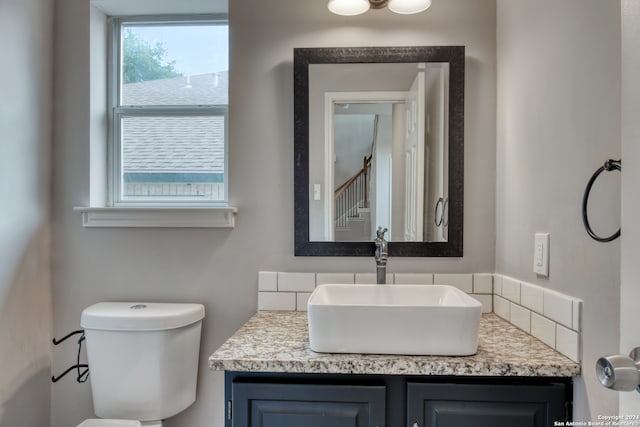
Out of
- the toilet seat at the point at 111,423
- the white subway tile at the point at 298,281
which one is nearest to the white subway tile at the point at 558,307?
the white subway tile at the point at 298,281

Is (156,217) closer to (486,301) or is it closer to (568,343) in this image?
(486,301)

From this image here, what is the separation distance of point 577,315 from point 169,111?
166 cm

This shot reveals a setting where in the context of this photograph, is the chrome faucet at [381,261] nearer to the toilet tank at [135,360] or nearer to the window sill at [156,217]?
the window sill at [156,217]

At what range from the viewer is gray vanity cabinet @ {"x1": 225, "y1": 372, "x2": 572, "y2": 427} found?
3.11ft

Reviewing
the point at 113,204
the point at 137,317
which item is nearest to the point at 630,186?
the point at 137,317

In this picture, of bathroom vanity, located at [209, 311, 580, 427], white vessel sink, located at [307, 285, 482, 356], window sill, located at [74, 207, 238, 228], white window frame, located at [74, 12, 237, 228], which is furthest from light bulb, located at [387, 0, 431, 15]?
bathroom vanity, located at [209, 311, 580, 427]

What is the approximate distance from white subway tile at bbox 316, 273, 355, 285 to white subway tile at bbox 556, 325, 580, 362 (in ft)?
2.31

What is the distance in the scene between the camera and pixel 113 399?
137cm

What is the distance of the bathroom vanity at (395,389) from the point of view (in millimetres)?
947

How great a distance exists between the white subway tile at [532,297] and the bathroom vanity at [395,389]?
6.2 inches

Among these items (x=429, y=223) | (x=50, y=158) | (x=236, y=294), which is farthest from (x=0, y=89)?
(x=429, y=223)

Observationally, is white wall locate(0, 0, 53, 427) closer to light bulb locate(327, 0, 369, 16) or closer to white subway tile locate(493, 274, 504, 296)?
light bulb locate(327, 0, 369, 16)

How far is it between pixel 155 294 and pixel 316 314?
88 centimetres

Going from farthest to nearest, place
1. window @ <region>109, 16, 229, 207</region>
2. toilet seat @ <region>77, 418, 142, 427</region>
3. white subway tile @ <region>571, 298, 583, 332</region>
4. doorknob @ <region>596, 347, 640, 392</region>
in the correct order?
1. window @ <region>109, 16, 229, 207</region>
2. toilet seat @ <region>77, 418, 142, 427</region>
3. white subway tile @ <region>571, 298, 583, 332</region>
4. doorknob @ <region>596, 347, 640, 392</region>
